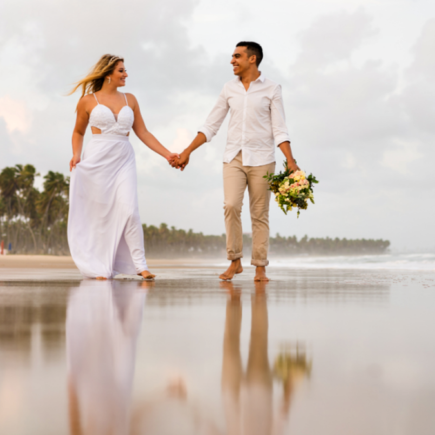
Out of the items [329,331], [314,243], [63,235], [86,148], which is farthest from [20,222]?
[329,331]

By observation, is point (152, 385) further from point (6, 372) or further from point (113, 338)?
point (113, 338)

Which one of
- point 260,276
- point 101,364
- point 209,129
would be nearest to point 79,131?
point 209,129

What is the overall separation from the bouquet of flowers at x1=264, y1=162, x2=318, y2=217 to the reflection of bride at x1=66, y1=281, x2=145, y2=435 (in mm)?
2864

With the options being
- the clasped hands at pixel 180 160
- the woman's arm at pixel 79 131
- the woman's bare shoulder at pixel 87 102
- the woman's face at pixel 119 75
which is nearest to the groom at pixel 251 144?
the clasped hands at pixel 180 160

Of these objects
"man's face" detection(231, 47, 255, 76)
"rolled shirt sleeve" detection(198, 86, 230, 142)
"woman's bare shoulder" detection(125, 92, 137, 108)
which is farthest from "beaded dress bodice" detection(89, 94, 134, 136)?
"man's face" detection(231, 47, 255, 76)

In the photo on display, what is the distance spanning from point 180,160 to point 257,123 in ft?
3.34

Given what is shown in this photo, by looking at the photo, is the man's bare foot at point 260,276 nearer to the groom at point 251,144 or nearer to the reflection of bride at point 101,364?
the groom at point 251,144

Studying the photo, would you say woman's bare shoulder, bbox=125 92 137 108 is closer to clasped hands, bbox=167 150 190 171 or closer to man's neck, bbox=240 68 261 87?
clasped hands, bbox=167 150 190 171

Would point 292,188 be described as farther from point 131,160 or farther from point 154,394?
point 154,394

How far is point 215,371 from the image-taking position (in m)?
1.65

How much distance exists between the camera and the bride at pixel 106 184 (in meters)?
6.60

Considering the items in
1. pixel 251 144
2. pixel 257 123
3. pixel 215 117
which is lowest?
pixel 251 144

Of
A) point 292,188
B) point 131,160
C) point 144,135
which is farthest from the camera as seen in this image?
point 144,135

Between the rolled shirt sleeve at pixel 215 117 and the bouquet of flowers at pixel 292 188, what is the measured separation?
101cm
